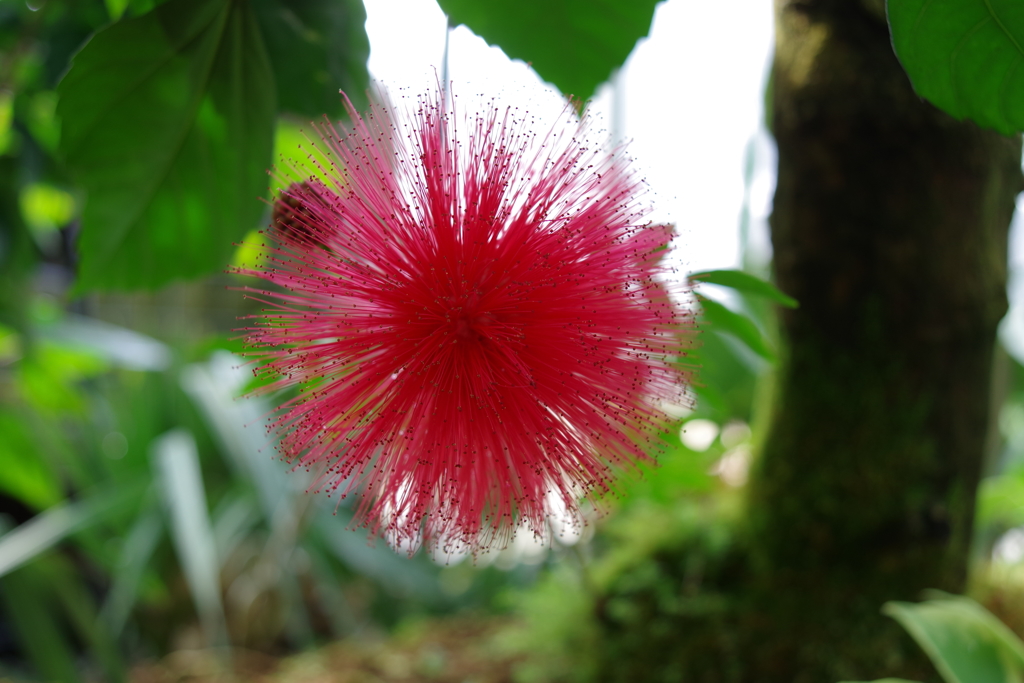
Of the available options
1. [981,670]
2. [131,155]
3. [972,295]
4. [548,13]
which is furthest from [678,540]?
[131,155]

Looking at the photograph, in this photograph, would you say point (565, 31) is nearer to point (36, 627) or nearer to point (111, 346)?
point (36, 627)

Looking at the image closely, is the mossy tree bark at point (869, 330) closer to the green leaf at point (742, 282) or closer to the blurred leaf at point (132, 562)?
the green leaf at point (742, 282)

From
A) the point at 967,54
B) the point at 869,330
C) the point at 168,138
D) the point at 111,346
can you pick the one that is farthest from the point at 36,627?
the point at 967,54

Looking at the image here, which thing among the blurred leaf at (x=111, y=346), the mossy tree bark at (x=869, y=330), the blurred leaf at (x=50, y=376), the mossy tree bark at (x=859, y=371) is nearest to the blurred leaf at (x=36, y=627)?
the blurred leaf at (x=50, y=376)

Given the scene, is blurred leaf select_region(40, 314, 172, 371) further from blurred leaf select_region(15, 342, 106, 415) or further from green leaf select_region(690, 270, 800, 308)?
green leaf select_region(690, 270, 800, 308)

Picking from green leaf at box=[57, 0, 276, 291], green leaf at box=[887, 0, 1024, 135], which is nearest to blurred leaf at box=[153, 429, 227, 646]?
green leaf at box=[57, 0, 276, 291]

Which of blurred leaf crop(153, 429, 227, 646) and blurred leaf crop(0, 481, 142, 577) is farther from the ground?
blurred leaf crop(153, 429, 227, 646)
